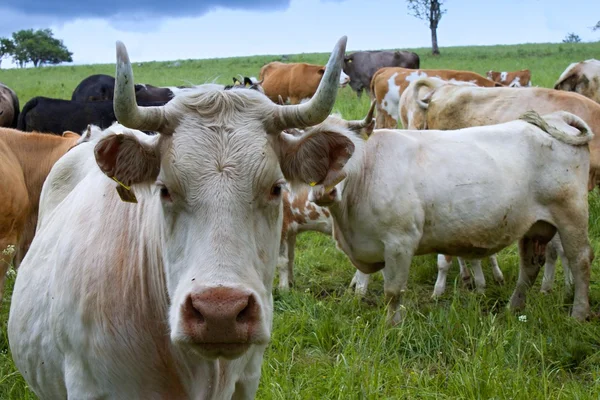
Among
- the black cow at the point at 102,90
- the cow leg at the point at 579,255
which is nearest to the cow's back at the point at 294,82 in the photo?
the black cow at the point at 102,90

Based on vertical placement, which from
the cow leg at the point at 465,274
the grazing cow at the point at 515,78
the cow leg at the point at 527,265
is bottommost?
A: the cow leg at the point at 465,274

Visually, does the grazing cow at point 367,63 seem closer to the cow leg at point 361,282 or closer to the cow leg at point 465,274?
the cow leg at point 465,274

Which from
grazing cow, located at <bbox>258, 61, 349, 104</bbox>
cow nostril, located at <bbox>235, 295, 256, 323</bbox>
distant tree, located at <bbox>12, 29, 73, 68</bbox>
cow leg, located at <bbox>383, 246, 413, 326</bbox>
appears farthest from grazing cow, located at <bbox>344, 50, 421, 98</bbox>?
distant tree, located at <bbox>12, 29, 73, 68</bbox>

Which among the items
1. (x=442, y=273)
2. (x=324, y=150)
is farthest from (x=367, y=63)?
(x=324, y=150)

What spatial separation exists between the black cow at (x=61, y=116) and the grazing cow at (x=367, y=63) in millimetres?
14119

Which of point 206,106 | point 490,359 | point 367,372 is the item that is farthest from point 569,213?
point 206,106

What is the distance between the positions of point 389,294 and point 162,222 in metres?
3.39

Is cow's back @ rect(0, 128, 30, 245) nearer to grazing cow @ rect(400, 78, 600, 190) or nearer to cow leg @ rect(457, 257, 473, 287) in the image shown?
cow leg @ rect(457, 257, 473, 287)

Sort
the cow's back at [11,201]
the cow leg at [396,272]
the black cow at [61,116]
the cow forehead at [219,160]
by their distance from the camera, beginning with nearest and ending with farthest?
the cow forehead at [219,160] → the cow's back at [11,201] → the cow leg at [396,272] → the black cow at [61,116]

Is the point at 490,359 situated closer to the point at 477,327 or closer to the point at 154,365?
the point at 477,327

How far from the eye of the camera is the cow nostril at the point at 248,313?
2.01m

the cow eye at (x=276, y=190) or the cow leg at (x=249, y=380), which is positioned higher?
the cow eye at (x=276, y=190)

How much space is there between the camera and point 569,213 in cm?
563

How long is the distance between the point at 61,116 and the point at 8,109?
1992mm
